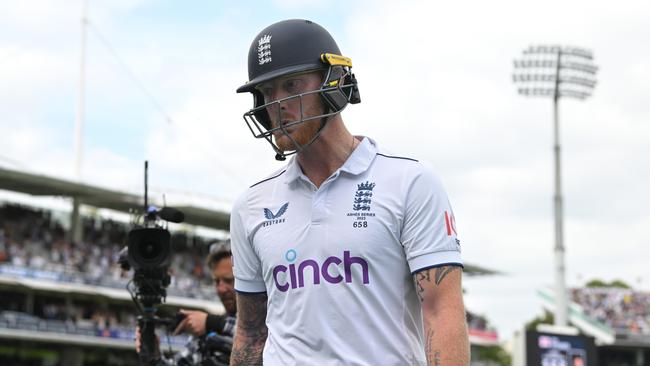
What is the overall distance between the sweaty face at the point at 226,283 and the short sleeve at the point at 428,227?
13.8ft

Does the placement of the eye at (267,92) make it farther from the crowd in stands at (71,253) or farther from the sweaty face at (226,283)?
the crowd in stands at (71,253)

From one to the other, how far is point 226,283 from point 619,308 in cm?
5464

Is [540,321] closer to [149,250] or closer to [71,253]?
[71,253]

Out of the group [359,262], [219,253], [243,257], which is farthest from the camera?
[219,253]

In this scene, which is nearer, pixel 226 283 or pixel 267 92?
pixel 267 92

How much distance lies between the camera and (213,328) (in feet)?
22.0

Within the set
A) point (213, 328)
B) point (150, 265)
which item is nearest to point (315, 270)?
point (150, 265)

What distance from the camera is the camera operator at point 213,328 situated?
662 centimetres

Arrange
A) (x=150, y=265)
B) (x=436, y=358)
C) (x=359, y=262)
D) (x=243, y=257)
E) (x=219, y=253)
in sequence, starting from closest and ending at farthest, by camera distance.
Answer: (x=436, y=358) < (x=359, y=262) < (x=243, y=257) < (x=150, y=265) < (x=219, y=253)

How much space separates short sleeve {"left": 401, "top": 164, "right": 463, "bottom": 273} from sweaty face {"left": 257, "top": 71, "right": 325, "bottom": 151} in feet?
1.17

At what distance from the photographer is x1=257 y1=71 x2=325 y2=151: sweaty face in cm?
323

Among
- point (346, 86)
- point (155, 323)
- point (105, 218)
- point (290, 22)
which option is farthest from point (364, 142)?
point (105, 218)

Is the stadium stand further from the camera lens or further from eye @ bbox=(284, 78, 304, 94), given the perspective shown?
eye @ bbox=(284, 78, 304, 94)

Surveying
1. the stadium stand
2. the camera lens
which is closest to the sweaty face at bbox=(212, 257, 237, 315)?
the camera lens
